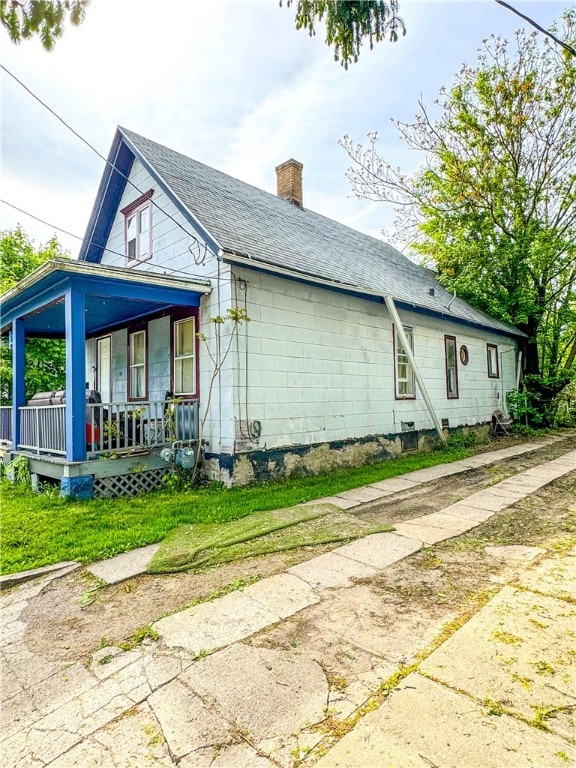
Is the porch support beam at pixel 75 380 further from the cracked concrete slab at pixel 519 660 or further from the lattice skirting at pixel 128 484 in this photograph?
the cracked concrete slab at pixel 519 660

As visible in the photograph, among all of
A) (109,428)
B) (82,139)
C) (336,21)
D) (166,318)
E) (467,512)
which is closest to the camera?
(336,21)

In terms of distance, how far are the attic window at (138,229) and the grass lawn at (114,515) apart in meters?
5.31

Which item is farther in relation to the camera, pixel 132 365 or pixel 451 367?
pixel 451 367

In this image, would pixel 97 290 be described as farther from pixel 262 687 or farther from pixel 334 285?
pixel 262 687

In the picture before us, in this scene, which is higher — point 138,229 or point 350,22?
point 138,229

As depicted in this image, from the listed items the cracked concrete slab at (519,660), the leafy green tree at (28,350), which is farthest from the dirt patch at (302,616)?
the leafy green tree at (28,350)

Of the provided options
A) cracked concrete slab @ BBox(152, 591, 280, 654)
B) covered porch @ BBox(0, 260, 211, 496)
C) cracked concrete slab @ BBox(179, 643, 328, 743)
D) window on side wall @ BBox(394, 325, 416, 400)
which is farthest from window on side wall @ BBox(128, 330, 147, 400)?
cracked concrete slab @ BBox(179, 643, 328, 743)

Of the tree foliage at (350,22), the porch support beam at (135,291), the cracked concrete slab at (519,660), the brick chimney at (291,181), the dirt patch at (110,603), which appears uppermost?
the brick chimney at (291,181)

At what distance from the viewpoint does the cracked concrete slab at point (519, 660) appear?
6.52 feet

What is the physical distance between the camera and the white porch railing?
653 centimetres

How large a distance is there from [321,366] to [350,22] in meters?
5.36

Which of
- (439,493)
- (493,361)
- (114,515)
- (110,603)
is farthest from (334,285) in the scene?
(493,361)

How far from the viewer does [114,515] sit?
548 centimetres

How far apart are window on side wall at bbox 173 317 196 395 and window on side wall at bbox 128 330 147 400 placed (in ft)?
4.92
